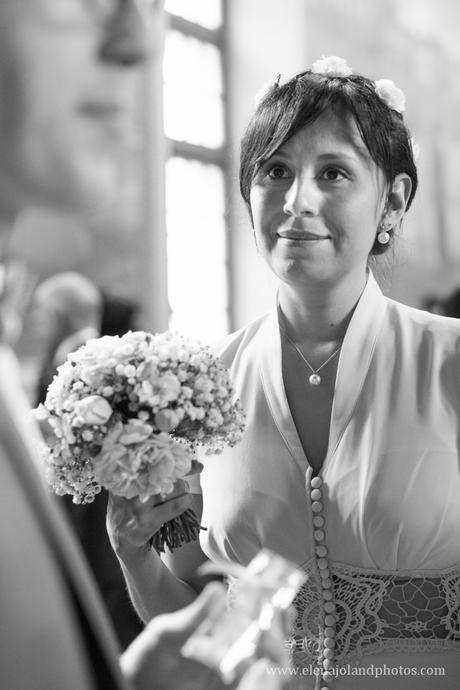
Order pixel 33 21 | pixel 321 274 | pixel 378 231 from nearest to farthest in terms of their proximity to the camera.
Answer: pixel 33 21 < pixel 321 274 < pixel 378 231

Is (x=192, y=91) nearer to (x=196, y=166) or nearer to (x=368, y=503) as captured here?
(x=196, y=166)

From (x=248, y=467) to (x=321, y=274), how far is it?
49 centimetres

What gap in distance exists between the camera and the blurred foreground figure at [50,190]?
17.5 inches

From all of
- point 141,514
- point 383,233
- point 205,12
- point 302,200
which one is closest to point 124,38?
point 141,514

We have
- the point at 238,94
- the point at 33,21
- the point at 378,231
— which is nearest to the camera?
Answer: the point at 33,21

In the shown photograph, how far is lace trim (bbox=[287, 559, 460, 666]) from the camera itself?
2.06 meters

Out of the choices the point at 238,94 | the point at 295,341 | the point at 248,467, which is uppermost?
the point at 238,94

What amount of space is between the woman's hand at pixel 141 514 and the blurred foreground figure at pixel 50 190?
48.6 inches

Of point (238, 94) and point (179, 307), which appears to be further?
point (238, 94)

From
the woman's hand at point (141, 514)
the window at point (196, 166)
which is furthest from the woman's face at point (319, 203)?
the window at point (196, 166)

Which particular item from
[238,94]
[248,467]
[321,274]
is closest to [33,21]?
[321,274]

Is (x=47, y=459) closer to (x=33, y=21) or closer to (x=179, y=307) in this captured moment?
(x=33, y=21)

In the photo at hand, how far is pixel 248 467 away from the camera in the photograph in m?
2.23

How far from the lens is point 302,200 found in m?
2.09
